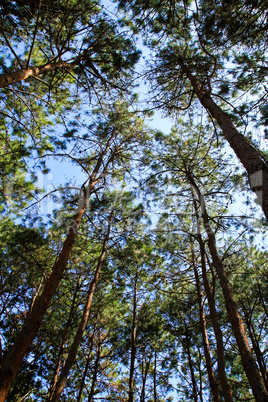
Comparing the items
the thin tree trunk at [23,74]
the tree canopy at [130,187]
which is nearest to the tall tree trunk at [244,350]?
the tree canopy at [130,187]

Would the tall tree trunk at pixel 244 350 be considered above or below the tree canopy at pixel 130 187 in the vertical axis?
below

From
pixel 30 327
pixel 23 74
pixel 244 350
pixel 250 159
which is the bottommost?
pixel 30 327

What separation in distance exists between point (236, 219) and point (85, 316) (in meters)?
4.28

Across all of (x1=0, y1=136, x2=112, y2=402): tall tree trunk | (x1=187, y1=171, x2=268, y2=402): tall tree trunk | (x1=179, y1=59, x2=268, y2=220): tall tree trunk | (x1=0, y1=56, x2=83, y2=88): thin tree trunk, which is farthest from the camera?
(x1=0, y1=56, x2=83, y2=88): thin tree trunk

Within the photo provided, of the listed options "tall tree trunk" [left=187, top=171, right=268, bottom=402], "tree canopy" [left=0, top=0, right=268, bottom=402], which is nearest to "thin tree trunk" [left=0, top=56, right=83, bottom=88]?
"tree canopy" [left=0, top=0, right=268, bottom=402]

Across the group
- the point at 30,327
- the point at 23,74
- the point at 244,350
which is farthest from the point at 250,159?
the point at 23,74

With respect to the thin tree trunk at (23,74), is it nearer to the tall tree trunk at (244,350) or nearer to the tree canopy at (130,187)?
the tree canopy at (130,187)

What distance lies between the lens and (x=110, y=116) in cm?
704

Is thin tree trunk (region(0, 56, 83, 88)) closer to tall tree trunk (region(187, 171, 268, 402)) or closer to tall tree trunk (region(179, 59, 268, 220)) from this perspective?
tall tree trunk (region(179, 59, 268, 220))

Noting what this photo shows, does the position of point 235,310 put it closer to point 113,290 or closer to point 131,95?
point 113,290

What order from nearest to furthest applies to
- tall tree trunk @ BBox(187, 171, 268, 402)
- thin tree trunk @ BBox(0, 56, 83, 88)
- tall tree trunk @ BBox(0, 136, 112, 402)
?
tall tree trunk @ BBox(187, 171, 268, 402) < tall tree trunk @ BBox(0, 136, 112, 402) < thin tree trunk @ BBox(0, 56, 83, 88)

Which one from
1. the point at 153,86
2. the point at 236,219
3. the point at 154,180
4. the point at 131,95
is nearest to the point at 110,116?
the point at 131,95

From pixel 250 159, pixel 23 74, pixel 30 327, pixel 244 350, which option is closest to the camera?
pixel 250 159

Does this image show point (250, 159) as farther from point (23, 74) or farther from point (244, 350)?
point (23, 74)
